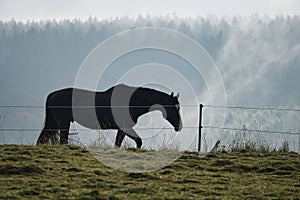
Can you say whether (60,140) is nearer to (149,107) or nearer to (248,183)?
(149,107)

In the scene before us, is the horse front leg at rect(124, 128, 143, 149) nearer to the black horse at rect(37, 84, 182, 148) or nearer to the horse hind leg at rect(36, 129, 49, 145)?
the black horse at rect(37, 84, 182, 148)

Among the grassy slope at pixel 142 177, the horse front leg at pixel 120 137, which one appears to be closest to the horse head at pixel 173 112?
the horse front leg at pixel 120 137

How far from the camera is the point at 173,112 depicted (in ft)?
44.7

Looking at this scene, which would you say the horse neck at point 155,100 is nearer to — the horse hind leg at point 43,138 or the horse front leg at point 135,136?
the horse front leg at point 135,136

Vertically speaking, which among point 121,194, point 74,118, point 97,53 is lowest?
point 121,194

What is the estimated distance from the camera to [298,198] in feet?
21.1

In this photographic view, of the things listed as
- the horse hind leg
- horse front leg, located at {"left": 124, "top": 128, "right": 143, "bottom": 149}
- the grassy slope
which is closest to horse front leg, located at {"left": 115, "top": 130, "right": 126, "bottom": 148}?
→ horse front leg, located at {"left": 124, "top": 128, "right": 143, "bottom": 149}

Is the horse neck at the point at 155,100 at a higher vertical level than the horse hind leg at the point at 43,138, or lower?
higher

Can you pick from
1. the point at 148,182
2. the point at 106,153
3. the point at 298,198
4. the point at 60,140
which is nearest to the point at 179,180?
the point at 148,182

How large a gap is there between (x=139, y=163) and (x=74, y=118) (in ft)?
16.7

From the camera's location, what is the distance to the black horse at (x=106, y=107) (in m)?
13.2

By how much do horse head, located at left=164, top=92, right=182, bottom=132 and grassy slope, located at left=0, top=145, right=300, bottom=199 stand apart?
336 centimetres

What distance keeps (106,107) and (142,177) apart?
5.91 metres

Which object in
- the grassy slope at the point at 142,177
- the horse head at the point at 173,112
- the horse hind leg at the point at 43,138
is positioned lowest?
the grassy slope at the point at 142,177
